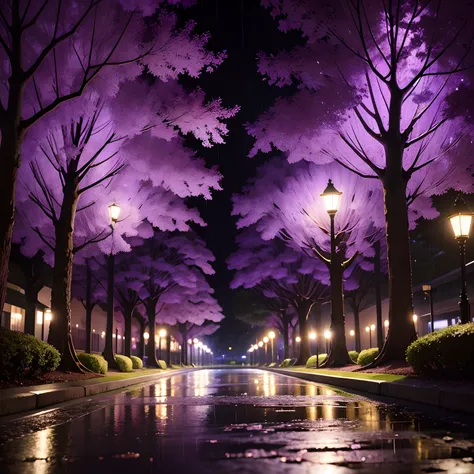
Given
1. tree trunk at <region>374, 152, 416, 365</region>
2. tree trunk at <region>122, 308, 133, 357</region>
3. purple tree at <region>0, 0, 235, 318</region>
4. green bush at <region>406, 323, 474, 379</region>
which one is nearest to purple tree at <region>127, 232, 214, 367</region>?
tree trunk at <region>122, 308, 133, 357</region>

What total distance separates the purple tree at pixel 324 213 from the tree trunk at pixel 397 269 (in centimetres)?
804

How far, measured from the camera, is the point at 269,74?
2077 cm

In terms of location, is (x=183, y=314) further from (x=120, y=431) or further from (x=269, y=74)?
(x=120, y=431)

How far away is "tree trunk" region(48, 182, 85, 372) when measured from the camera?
20656mm

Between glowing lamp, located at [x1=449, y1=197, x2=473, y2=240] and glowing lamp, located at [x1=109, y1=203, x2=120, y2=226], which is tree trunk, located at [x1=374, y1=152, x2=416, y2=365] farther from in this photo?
glowing lamp, located at [x1=109, y1=203, x2=120, y2=226]

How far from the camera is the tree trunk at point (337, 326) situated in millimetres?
28766

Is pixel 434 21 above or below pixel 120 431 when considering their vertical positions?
above

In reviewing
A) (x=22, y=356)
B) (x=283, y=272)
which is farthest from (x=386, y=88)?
(x=283, y=272)

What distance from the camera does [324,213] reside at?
2989cm

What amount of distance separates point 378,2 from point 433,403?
1220 centimetres

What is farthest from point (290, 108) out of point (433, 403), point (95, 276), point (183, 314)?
point (183, 314)

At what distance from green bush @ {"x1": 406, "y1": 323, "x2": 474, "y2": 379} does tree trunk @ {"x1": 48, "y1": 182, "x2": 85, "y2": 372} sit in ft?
35.9

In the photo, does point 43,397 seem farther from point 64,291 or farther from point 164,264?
point 164,264

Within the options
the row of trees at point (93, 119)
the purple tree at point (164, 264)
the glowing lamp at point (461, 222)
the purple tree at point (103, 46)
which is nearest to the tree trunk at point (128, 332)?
the purple tree at point (164, 264)
